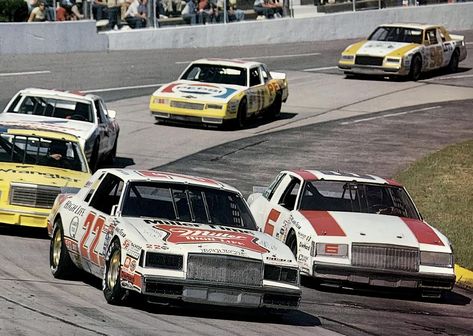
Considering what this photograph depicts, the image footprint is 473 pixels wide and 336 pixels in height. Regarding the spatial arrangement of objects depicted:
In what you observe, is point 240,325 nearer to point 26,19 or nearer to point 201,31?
point 26,19

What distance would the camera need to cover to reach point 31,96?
23344mm

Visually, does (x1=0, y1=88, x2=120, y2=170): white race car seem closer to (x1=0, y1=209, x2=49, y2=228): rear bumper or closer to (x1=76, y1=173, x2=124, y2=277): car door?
(x1=0, y1=209, x2=49, y2=228): rear bumper

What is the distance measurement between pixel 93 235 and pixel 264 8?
3147 cm

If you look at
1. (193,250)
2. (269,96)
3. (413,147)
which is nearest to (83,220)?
(193,250)

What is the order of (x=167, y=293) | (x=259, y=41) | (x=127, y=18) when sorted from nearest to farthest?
1. (x=167, y=293)
2. (x=127, y=18)
3. (x=259, y=41)

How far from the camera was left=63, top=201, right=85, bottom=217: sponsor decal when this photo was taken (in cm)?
1436

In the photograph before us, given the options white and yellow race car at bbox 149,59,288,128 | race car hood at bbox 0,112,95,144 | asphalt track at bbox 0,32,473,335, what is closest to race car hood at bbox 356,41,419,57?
asphalt track at bbox 0,32,473,335

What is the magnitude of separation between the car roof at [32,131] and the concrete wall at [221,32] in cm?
1828

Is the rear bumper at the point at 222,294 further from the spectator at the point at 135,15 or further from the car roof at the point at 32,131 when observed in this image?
the spectator at the point at 135,15

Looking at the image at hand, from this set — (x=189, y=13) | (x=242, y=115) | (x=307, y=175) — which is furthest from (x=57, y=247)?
(x=189, y=13)

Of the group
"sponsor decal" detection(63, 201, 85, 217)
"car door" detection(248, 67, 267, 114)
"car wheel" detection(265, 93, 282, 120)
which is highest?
"sponsor decal" detection(63, 201, 85, 217)

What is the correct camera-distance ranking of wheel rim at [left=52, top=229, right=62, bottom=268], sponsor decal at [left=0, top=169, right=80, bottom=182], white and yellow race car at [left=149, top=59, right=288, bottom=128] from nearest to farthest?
wheel rim at [left=52, top=229, right=62, bottom=268], sponsor decal at [left=0, top=169, right=80, bottom=182], white and yellow race car at [left=149, top=59, right=288, bottom=128]

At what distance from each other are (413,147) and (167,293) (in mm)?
16488

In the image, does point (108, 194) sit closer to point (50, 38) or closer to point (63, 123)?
point (63, 123)
